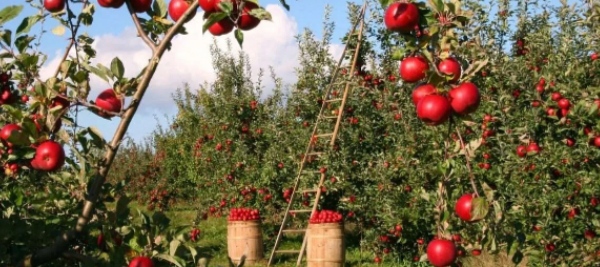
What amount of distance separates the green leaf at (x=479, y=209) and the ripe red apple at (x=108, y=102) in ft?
2.79

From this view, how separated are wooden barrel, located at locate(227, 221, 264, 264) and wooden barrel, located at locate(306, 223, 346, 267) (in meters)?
1.06

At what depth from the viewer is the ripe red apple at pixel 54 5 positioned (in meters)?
1.56

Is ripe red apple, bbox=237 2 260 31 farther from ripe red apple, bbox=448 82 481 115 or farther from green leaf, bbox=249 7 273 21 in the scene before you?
ripe red apple, bbox=448 82 481 115

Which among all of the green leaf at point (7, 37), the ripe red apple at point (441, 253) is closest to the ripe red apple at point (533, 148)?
the ripe red apple at point (441, 253)

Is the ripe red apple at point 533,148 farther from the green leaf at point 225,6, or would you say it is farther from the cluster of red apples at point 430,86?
the green leaf at point 225,6

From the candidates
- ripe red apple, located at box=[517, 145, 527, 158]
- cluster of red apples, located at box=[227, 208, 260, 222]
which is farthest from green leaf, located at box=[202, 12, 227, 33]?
cluster of red apples, located at box=[227, 208, 260, 222]

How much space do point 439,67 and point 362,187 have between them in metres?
7.28

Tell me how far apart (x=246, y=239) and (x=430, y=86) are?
24.6 feet

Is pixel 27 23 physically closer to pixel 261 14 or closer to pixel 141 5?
pixel 141 5

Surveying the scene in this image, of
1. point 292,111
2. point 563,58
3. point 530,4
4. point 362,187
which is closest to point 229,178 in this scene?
point 292,111

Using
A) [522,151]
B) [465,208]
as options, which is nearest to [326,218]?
[522,151]

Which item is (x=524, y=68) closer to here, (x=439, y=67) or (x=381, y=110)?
(x=381, y=110)

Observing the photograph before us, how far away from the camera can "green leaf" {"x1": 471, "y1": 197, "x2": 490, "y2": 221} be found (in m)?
1.80

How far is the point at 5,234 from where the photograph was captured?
196cm
